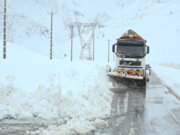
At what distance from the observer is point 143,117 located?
886 centimetres

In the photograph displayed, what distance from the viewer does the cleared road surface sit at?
23.8 feet

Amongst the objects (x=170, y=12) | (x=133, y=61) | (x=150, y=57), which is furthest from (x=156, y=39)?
(x=133, y=61)

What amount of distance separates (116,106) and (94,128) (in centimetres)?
347

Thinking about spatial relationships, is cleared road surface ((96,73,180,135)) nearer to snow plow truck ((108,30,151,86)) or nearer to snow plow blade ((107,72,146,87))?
snow plow blade ((107,72,146,87))

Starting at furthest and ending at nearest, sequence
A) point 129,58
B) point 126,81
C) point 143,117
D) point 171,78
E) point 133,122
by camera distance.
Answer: point 171,78
point 129,58
point 126,81
point 143,117
point 133,122

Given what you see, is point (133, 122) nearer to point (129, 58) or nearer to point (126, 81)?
point (126, 81)

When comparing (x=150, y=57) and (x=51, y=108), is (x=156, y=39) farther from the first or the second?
(x=51, y=108)

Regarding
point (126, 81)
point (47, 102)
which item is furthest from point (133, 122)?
point (126, 81)

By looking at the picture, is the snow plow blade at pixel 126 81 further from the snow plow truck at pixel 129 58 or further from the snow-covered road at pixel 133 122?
the snow-covered road at pixel 133 122

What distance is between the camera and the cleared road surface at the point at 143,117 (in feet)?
23.8

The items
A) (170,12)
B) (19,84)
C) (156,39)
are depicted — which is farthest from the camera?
(170,12)

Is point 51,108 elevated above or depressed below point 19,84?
below

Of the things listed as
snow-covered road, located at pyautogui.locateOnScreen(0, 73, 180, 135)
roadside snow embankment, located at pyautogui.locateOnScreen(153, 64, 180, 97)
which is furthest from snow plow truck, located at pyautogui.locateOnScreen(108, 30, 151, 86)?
snow-covered road, located at pyautogui.locateOnScreen(0, 73, 180, 135)

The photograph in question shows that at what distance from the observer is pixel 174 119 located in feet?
28.5
